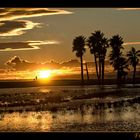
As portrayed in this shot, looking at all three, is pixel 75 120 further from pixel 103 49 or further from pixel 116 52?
pixel 116 52

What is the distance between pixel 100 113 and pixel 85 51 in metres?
16.4

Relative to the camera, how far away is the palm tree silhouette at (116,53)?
97.4 feet

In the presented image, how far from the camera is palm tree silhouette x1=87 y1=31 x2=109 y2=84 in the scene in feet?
82.3

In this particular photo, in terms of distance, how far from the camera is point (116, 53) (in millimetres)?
31391

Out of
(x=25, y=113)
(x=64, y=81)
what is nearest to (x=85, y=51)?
(x=64, y=81)

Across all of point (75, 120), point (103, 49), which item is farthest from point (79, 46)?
point (75, 120)

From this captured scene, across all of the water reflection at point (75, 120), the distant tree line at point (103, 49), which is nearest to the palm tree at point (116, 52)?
the distant tree line at point (103, 49)

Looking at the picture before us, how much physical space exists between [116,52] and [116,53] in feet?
0.24

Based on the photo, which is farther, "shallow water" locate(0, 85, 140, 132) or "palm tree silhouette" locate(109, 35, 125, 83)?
"palm tree silhouette" locate(109, 35, 125, 83)

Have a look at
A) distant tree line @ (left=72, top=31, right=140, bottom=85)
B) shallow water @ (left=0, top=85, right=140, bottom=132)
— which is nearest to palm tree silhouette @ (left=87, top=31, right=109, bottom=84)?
distant tree line @ (left=72, top=31, right=140, bottom=85)

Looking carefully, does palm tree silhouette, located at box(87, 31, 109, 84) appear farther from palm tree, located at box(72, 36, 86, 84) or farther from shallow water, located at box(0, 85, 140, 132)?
shallow water, located at box(0, 85, 140, 132)

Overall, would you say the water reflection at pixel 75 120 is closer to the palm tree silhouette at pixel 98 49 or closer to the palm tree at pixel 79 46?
the palm tree silhouette at pixel 98 49

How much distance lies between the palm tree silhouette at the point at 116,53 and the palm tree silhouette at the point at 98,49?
2.64 ft
